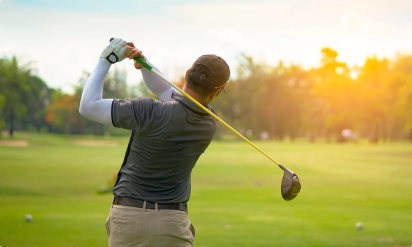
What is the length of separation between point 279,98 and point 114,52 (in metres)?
63.2

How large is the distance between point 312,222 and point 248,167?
1530 centimetres

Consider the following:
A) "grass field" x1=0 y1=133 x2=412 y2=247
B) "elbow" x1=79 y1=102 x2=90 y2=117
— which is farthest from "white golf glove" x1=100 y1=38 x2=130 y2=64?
"grass field" x1=0 y1=133 x2=412 y2=247

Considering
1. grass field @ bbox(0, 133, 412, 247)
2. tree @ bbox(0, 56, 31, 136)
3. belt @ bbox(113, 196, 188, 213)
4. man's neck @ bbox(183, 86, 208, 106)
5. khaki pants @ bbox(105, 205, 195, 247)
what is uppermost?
tree @ bbox(0, 56, 31, 136)

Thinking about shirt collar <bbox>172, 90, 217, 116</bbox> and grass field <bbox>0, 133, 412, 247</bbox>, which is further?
grass field <bbox>0, 133, 412, 247</bbox>

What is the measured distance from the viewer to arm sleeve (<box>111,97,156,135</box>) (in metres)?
2.01

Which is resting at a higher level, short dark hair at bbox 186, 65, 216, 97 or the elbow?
short dark hair at bbox 186, 65, 216, 97

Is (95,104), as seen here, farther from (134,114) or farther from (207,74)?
(207,74)

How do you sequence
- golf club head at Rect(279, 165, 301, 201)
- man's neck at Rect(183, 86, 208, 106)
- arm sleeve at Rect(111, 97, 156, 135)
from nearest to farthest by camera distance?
arm sleeve at Rect(111, 97, 156, 135), man's neck at Rect(183, 86, 208, 106), golf club head at Rect(279, 165, 301, 201)

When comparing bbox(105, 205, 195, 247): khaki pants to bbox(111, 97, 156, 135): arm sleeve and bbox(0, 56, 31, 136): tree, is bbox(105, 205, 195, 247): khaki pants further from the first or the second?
bbox(0, 56, 31, 136): tree

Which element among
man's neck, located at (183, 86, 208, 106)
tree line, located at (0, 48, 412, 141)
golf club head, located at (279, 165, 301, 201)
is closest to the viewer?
man's neck, located at (183, 86, 208, 106)

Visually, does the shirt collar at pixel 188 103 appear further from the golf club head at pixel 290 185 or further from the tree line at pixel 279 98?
the tree line at pixel 279 98

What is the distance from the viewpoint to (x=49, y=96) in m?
46.9

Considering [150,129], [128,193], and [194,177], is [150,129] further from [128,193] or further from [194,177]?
[194,177]

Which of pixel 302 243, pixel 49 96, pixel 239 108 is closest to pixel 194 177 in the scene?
pixel 302 243
